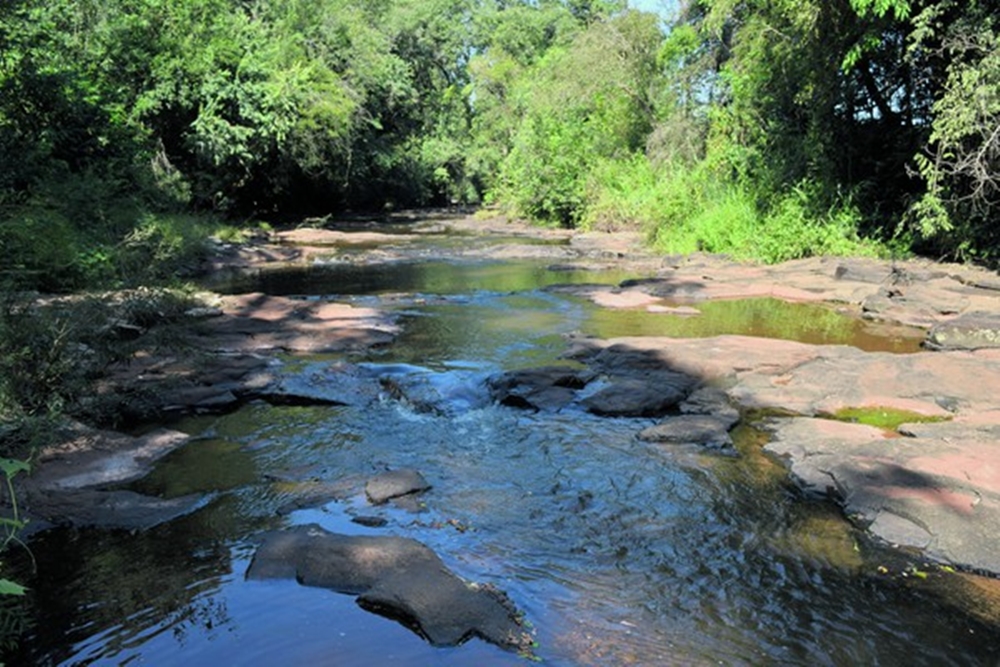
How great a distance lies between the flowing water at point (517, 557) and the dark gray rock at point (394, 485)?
0.08 metres

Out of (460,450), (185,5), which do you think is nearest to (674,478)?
(460,450)

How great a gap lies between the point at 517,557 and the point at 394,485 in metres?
1.17

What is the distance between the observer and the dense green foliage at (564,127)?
37.4ft

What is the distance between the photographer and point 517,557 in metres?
3.99

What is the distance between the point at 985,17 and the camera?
429 inches

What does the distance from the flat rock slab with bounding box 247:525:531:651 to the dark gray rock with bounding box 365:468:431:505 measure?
590mm

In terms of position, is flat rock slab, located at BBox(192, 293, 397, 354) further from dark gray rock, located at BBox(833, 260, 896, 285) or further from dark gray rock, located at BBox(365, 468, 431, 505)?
dark gray rock, located at BBox(833, 260, 896, 285)

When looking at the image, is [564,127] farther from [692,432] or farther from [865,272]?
[692,432]

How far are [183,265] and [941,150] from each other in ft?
44.6

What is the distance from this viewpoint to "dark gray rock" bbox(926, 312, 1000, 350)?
8320mm

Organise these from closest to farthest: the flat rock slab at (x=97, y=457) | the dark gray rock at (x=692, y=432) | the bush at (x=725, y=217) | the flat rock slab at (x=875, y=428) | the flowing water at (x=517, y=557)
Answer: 1. the flowing water at (x=517, y=557)
2. the flat rock slab at (x=875, y=428)
3. the flat rock slab at (x=97, y=457)
4. the dark gray rock at (x=692, y=432)
5. the bush at (x=725, y=217)

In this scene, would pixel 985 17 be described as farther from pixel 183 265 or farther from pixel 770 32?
pixel 183 265

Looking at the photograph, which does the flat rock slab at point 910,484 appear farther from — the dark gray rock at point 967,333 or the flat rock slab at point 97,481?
the flat rock slab at point 97,481

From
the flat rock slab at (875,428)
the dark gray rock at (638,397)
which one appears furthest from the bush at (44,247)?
the flat rock slab at (875,428)
